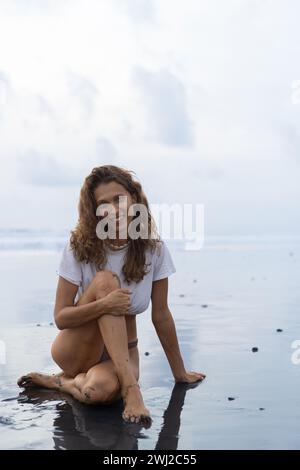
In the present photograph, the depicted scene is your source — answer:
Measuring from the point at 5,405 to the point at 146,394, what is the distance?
0.89 m

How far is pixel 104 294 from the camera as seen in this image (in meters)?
4.25

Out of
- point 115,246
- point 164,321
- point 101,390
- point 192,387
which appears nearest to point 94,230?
point 115,246

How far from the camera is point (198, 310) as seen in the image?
8453mm

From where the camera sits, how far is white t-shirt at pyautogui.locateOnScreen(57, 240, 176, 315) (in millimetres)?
4422

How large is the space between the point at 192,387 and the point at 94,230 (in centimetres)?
125

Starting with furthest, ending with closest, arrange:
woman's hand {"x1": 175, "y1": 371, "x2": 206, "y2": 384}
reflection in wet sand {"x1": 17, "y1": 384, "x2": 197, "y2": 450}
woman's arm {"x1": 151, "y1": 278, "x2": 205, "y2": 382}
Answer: woman's hand {"x1": 175, "y1": 371, "x2": 206, "y2": 384} < woman's arm {"x1": 151, "y1": 278, "x2": 205, "y2": 382} < reflection in wet sand {"x1": 17, "y1": 384, "x2": 197, "y2": 450}

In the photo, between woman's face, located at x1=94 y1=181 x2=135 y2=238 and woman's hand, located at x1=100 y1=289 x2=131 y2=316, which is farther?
woman's face, located at x1=94 y1=181 x2=135 y2=238

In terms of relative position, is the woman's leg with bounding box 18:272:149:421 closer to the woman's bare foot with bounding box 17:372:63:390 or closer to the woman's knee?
the woman's knee

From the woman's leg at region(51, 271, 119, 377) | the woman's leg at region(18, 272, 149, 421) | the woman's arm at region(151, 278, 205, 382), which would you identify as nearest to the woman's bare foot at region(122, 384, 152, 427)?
the woman's leg at region(18, 272, 149, 421)

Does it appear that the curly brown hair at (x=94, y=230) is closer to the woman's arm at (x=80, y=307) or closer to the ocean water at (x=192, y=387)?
the woman's arm at (x=80, y=307)

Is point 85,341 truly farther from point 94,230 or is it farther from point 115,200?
point 115,200

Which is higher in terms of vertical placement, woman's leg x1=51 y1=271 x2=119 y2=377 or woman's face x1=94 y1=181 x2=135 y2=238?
woman's face x1=94 y1=181 x2=135 y2=238

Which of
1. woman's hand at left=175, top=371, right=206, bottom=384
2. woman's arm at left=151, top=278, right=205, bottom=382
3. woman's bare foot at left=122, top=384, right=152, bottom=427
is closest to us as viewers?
woman's bare foot at left=122, top=384, right=152, bottom=427

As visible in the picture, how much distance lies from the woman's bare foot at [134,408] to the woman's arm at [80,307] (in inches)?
17.4
